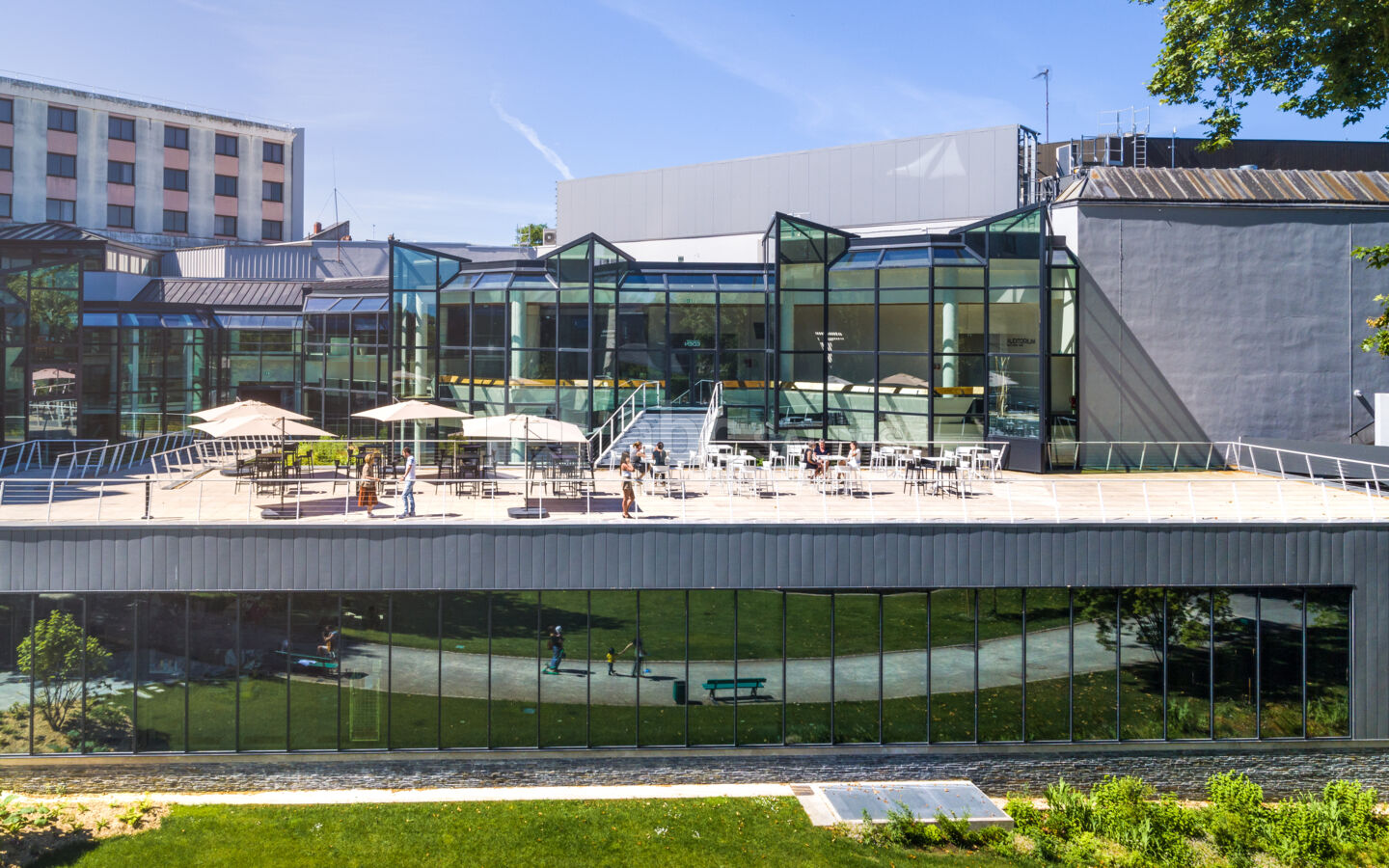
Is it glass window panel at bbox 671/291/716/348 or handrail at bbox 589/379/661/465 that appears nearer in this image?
handrail at bbox 589/379/661/465

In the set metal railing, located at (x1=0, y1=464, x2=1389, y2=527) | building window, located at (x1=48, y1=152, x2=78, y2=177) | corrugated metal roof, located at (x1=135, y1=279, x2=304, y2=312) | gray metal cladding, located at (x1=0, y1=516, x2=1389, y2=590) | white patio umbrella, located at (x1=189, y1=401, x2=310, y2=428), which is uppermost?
building window, located at (x1=48, y1=152, x2=78, y2=177)

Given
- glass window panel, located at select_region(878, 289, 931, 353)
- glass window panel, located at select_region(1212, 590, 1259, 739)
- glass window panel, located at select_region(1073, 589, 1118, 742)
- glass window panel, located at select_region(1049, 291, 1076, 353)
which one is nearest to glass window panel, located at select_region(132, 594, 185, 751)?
glass window panel, located at select_region(1073, 589, 1118, 742)

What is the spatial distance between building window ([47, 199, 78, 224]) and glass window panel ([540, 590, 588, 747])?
156 feet

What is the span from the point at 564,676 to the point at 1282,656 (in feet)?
40.1

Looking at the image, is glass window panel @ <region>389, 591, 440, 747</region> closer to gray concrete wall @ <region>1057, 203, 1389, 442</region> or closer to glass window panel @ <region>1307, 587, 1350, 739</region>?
glass window panel @ <region>1307, 587, 1350, 739</region>

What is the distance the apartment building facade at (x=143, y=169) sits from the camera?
163 ft

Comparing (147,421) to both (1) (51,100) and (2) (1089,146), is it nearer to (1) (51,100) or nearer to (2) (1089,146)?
A: (1) (51,100)

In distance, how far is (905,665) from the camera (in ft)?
54.8

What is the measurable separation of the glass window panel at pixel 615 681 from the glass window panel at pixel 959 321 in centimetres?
1431

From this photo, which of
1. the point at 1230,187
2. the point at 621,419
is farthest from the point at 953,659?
the point at 1230,187

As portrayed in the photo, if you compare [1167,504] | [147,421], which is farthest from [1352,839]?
[147,421]

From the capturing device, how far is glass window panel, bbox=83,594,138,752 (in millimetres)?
15602

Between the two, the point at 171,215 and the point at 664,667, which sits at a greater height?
the point at 171,215

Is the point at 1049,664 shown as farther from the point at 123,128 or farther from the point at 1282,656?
the point at 123,128
